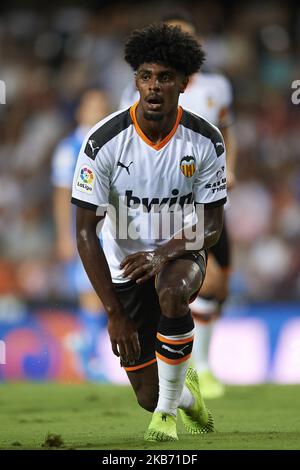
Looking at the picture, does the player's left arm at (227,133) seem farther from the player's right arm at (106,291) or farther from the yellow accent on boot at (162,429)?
the yellow accent on boot at (162,429)

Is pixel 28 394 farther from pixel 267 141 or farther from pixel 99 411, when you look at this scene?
pixel 267 141

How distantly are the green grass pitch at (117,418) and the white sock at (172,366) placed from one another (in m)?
0.20

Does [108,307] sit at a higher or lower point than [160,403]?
higher

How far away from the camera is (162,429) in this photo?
4.92 metres

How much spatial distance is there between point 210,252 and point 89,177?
2.61m

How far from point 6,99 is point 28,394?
18.5 feet

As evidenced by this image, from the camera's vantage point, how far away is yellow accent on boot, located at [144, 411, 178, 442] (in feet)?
16.1

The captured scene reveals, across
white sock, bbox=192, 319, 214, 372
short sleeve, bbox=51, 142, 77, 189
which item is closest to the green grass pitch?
white sock, bbox=192, 319, 214, 372

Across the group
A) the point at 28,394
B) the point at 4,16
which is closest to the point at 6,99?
the point at 4,16

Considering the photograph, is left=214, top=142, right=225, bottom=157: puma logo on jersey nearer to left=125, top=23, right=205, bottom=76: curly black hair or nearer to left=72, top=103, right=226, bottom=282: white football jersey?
left=72, top=103, right=226, bottom=282: white football jersey

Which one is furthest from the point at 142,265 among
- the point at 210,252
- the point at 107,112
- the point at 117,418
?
the point at 107,112

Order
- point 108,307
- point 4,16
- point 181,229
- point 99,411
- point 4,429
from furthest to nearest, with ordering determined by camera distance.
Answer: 1. point 4,16
2. point 99,411
3. point 4,429
4. point 181,229
5. point 108,307

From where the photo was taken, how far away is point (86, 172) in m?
5.07

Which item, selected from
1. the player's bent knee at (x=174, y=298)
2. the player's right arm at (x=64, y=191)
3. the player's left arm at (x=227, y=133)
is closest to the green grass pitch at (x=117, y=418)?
the player's bent knee at (x=174, y=298)
